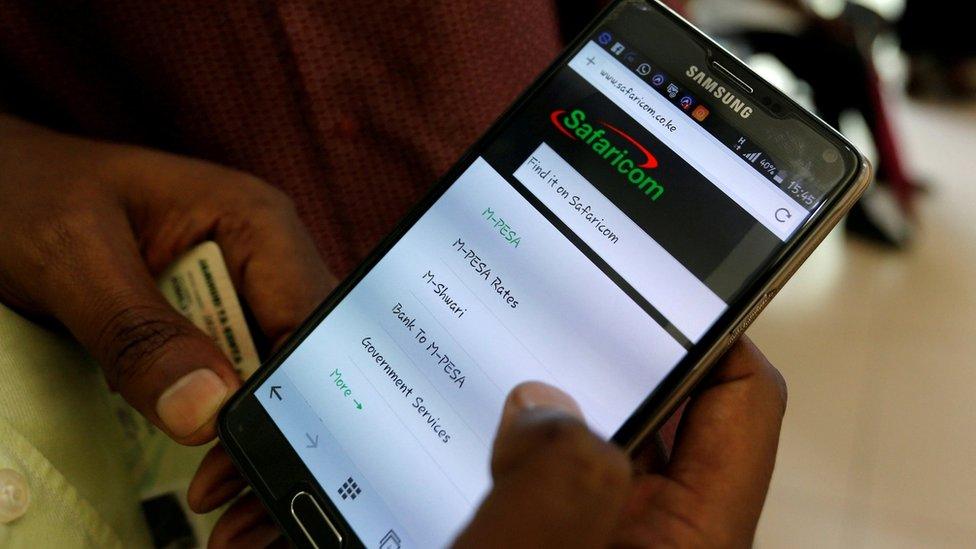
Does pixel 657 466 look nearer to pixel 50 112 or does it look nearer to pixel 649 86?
pixel 649 86

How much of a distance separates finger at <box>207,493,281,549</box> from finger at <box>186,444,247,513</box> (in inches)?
0.5

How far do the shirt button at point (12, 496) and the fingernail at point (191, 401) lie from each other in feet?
0.26

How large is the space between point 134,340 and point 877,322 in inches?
44.4

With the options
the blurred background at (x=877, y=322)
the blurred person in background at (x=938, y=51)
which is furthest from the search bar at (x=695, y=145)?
the blurred person in background at (x=938, y=51)

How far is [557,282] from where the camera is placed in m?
0.46

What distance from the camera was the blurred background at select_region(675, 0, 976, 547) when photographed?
1.04 m

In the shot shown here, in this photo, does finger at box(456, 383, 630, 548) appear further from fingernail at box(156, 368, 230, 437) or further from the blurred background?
the blurred background

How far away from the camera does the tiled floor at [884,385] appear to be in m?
1.03

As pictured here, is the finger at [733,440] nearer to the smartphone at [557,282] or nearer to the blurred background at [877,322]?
the smartphone at [557,282]

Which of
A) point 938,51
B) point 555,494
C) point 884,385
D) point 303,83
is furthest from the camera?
point 938,51

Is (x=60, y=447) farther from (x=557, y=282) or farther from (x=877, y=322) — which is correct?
(x=877, y=322)

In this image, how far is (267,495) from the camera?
0.48 m

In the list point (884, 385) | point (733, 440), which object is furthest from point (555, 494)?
point (884, 385)

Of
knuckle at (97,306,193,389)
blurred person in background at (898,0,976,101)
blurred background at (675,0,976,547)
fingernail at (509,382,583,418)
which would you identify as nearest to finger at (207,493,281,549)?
knuckle at (97,306,193,389)
